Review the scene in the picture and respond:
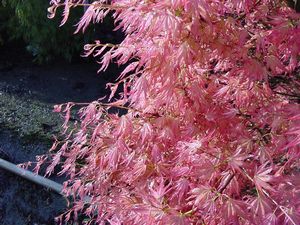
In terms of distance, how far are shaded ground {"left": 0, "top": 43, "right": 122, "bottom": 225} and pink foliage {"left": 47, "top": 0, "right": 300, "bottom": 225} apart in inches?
61.7

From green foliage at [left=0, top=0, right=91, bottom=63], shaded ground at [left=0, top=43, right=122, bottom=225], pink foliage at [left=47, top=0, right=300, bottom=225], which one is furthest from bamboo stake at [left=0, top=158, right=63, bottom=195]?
green foliage at [left=0, top=0, right=91, bottom=63]

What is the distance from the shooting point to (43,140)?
163 inches

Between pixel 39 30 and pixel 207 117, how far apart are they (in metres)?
3.63

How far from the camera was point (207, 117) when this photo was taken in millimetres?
1921

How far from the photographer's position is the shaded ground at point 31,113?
3.59 m

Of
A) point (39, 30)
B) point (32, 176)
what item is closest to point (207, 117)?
point (32, 176)

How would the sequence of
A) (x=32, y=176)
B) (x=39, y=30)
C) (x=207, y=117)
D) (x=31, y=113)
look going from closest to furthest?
(x=207, y=117), (x=32, y=176), (x=31, y=113), (x=39, y=30)

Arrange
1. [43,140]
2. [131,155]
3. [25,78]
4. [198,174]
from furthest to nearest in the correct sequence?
[25,78] → [43,140] → [131,155] → [198,174]

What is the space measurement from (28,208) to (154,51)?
217 cm

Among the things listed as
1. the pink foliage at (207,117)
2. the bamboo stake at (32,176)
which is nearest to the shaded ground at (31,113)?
the bamboo stake at (32,176)

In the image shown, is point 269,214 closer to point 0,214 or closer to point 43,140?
point 0,214

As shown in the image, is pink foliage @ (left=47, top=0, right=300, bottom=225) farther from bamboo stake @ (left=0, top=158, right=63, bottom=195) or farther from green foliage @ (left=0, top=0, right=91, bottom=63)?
green foliage @ (left=0, top=0, right=91, bottom=63)

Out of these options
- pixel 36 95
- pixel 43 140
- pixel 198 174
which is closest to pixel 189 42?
pixel 198 174

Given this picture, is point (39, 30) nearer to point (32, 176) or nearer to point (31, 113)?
point (31, 113)
